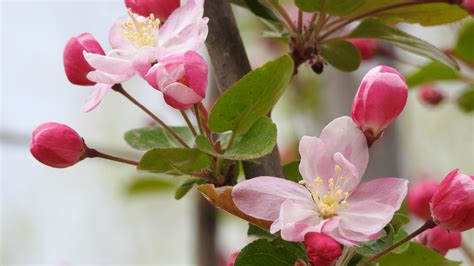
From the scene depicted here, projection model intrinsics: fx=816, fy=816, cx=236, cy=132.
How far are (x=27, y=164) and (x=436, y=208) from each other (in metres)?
3.42

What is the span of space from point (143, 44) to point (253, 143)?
0.49 ft

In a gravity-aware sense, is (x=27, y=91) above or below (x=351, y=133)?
below

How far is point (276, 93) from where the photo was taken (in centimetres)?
74

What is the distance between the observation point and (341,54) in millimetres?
946

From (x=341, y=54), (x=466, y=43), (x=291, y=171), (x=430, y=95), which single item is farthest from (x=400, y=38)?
(x=430, y=95)

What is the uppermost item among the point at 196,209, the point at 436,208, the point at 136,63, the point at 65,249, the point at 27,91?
the point at 136,63

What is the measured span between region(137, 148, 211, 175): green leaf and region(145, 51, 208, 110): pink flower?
4 centimetres

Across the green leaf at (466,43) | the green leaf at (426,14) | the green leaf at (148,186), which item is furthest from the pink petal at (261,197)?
the green leaf at (148,186)

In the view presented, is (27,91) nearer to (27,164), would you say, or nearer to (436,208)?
(27,164)

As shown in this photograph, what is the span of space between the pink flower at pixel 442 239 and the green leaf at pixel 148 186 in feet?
3.43

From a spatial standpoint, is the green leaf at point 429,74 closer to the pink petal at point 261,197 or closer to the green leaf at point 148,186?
the green leaf at point 148,186

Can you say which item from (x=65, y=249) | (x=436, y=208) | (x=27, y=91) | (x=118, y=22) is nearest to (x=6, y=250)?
(x=65, y=249)

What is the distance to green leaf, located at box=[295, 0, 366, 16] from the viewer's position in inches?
34.4

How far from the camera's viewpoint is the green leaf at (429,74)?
149 cm
